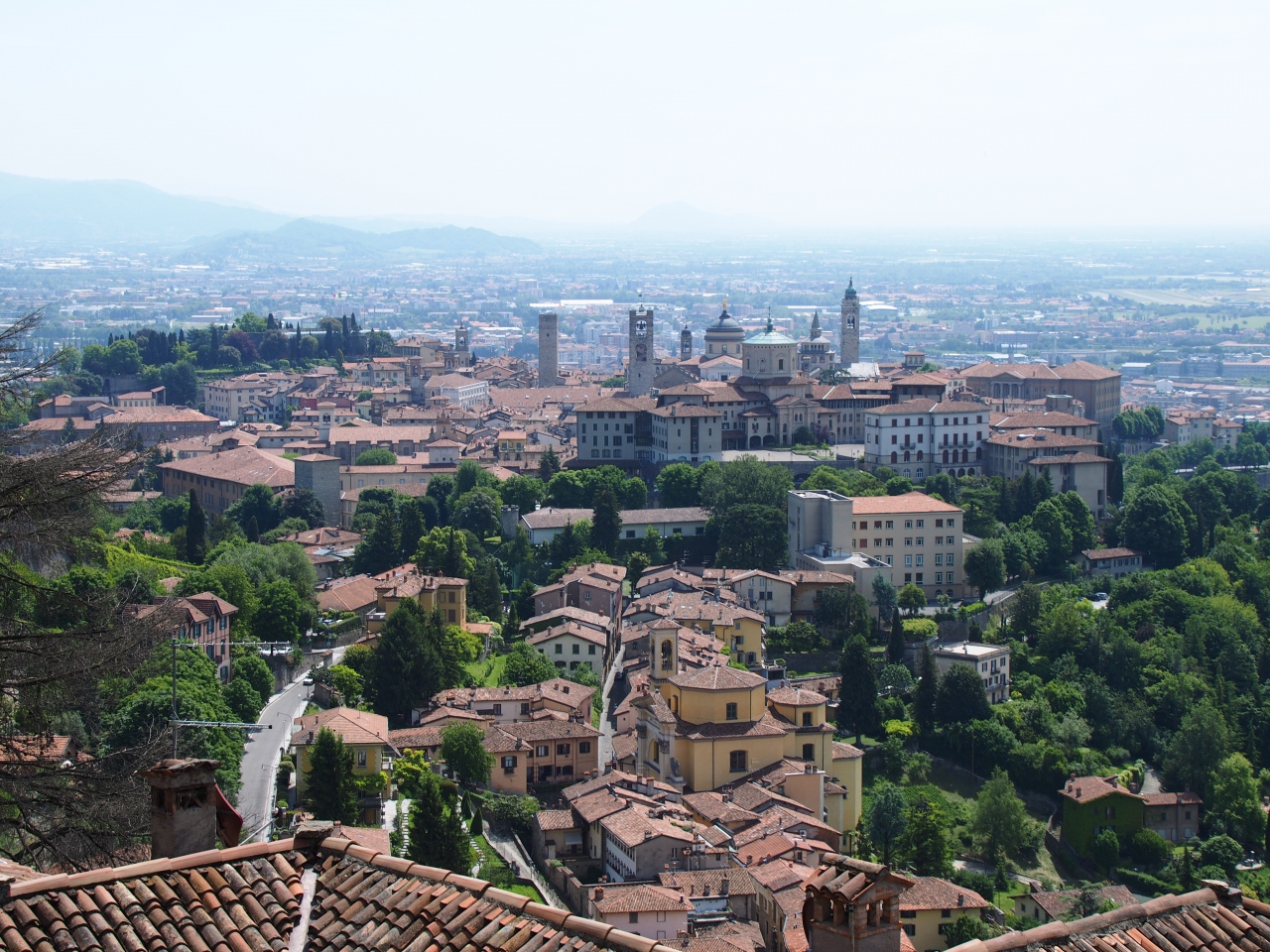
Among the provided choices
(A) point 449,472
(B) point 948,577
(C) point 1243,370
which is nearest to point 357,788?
(B) point 948,577

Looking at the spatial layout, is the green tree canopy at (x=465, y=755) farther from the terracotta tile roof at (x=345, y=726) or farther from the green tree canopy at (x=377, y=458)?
the green tree canopy at (x=377, y=458)

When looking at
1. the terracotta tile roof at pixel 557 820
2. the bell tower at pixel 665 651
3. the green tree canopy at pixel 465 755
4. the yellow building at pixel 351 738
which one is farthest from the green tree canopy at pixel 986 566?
the yellow building at pixel 351 738

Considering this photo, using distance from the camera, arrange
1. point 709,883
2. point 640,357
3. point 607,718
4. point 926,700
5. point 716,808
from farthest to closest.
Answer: point 640,357 < point 926,700 < point 607,718 < point 716,808 < point 709,883

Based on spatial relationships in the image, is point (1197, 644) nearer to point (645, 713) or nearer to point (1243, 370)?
point (645, 713)

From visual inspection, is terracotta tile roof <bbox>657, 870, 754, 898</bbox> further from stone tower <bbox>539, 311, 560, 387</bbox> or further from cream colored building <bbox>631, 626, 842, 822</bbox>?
stone tower <bbox>539, 311, 560, 387</bbox>

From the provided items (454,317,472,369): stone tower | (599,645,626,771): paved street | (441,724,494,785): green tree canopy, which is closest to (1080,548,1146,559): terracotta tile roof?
(599,645,626,771): paved street

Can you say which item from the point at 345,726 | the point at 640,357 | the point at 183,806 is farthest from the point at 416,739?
the point at 640,357

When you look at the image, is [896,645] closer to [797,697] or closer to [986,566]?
[986,566]
